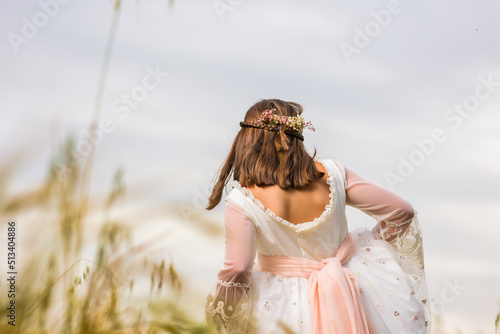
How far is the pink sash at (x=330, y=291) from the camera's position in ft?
8.25

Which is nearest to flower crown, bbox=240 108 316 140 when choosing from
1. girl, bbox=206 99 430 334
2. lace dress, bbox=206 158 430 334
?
girl, bbox=206 99 430 334

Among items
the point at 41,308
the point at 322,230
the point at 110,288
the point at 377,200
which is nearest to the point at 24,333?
the point at 41,308

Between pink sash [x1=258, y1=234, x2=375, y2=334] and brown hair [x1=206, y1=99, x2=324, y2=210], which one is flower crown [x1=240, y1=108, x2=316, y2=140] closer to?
brown hair [x1=206, y1=99, x2=324, y2=210]

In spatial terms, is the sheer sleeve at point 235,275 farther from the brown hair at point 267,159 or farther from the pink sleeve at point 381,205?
the pink sleeve at point 381,205

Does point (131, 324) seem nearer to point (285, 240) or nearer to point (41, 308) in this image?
point (41, 308)

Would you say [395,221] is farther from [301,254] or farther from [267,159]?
[267,159]

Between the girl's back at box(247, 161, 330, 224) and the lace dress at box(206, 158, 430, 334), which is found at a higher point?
the girl's back at box(247, 161, 330, 224)

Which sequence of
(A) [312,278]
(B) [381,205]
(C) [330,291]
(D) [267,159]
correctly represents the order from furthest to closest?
(B) [381,205], (D) [267,159], (A) [312,278], (C) [330,291]

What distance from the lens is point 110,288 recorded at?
4.89ft

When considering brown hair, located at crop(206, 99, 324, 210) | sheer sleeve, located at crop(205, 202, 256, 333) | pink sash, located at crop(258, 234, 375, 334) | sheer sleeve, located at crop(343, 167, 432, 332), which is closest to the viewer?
pink sash, located at crop(258, 234, 375, 334)

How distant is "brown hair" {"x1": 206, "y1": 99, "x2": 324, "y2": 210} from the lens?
2.76 m

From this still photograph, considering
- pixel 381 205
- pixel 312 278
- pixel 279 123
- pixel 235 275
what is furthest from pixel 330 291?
pixel 279 123

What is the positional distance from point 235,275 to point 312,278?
0.36 meters

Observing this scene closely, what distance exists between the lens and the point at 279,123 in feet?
9.60
